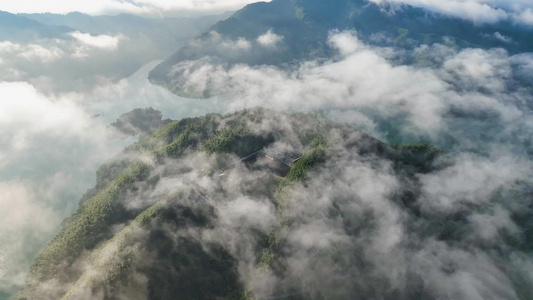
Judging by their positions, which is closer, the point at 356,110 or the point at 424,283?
the point at 424,283

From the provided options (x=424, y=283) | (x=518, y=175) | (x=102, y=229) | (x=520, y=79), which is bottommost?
(x=520, y=79)

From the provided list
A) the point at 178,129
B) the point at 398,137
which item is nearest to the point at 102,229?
the point at 178,129

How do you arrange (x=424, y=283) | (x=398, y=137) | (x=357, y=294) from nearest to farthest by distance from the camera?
(x=357, y=294), (x=424, y=283), (x=398, y=137)

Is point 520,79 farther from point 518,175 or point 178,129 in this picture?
point 178,129

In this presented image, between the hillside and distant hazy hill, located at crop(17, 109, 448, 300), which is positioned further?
the hillside

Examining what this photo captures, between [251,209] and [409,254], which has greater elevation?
[251,209]
